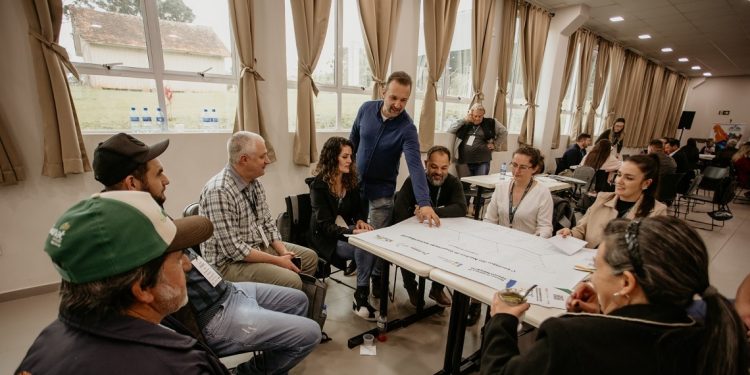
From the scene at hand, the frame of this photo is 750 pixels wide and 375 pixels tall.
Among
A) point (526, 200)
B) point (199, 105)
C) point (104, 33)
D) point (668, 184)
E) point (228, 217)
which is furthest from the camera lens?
point (668, 184)

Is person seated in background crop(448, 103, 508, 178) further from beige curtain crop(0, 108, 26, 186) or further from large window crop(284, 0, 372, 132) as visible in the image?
beige curtain crop(0, 108, 26, 186)

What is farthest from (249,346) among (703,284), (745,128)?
(745,128)

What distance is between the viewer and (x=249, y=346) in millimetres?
1395

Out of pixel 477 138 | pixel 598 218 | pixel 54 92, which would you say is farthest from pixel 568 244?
pixel 54 92

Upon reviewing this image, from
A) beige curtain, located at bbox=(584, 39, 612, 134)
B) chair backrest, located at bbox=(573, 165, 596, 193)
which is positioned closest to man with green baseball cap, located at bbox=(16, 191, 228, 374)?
chair backrest, located at bbox=(573, 165, 596, 193)

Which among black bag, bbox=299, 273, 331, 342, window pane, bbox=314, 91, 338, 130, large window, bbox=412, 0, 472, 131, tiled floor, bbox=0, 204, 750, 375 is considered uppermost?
large window, bbox=412, 0, 472, 131

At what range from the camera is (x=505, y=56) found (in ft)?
18.6

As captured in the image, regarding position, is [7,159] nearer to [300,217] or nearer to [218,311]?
[300,217]

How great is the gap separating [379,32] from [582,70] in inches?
227

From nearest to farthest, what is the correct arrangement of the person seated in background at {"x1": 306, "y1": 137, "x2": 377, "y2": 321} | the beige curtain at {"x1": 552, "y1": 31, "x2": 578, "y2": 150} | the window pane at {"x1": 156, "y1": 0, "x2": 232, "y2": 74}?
the person seated in background at {"x1": 306, "y1": 137, "x2": 377, "y2": 321}
the window pane at {"x1": 156, "y1": 0, "x2": 232, "y2": 74}
the beige curtain at {"x1": 552, "y1": 31, "x2": 578, "y2": 150}

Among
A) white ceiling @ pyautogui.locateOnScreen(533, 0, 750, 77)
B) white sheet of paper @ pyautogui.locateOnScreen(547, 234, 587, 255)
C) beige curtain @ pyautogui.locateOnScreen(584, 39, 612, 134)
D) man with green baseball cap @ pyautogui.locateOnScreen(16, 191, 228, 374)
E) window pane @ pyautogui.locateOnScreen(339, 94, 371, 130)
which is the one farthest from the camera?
beige curtain @ pyautogui.locateOnScreen(584, 39, 612, 134)

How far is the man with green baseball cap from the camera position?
25.3 inches

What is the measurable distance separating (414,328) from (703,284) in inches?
71.5

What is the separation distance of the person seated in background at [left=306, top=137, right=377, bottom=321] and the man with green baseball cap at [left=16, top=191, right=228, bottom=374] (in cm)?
152
